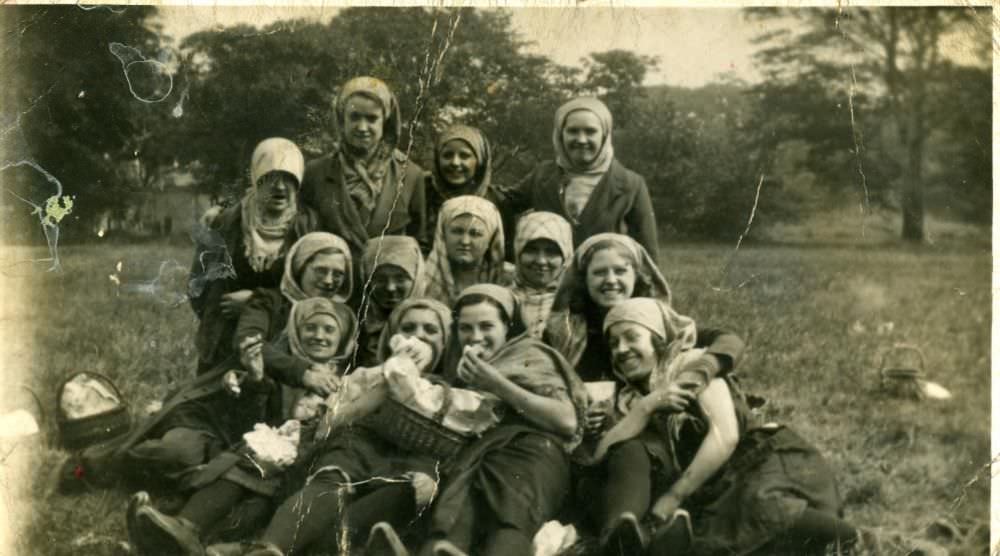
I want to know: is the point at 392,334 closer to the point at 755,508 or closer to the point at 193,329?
the point at 193,329

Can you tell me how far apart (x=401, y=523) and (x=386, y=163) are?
145cm

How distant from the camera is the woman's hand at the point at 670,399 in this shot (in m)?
4.99

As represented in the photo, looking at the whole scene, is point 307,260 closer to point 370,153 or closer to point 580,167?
point 370,153

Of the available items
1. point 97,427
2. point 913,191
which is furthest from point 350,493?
point 913,191

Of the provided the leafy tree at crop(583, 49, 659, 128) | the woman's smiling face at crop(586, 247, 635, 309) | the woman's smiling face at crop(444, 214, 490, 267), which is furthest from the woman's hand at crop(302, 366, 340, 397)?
the leafy tree at crop(583, 49, 659, 128)

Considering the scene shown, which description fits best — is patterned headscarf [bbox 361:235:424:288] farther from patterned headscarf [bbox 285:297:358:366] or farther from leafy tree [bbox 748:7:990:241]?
leafy tree [bbox 748:7:990:241]

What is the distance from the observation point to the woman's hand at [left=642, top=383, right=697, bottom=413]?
499 centimetres

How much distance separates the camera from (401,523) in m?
4.95

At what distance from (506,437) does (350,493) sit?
644mm

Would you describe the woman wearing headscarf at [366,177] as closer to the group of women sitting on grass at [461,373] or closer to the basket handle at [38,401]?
the group of women sitting on grass at [461,373]

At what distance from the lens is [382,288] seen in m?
5.09

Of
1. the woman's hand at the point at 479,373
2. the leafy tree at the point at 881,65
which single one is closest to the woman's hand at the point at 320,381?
the woman's hand at the point at 479,373

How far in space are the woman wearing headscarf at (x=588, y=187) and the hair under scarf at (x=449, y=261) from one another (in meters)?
0.08

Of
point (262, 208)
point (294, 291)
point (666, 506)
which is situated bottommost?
point (666, 506)
